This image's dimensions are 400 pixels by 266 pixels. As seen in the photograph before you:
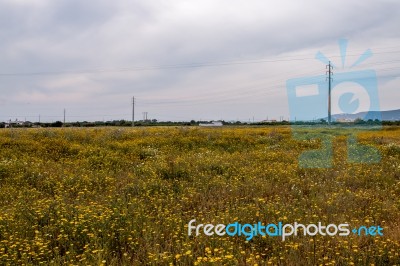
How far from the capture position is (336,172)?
32.5ft

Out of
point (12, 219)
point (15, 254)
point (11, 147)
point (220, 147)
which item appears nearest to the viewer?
point (15, 254)

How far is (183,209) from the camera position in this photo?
6625 mm

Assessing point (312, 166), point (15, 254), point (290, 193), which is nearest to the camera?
point (15, 254)

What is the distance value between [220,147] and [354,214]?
37.5 ft

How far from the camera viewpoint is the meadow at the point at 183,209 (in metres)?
4.42

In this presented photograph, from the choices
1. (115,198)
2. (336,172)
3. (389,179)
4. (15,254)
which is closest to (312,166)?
(336,172)

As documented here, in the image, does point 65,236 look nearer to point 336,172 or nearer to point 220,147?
point 336,172

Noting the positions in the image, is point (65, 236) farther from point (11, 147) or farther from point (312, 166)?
point (11, 147)

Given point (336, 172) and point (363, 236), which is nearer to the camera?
point (363, 236)

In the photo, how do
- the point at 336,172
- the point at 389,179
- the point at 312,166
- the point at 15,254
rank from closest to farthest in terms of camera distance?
the point at 15,254
the point at 389,179
the point at 336,172
the point at 312,166

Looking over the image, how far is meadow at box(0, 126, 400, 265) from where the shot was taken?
4.42m

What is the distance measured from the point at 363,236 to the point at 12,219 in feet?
19.1

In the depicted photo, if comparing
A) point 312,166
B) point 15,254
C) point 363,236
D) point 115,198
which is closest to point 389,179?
point 312,166

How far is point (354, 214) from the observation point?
6.10m
